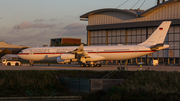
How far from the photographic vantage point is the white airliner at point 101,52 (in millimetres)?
34594

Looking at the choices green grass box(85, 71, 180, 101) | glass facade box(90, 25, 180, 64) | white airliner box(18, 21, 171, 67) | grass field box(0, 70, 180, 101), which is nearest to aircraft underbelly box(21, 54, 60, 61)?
white airliner box(18, 21, 171, 67)

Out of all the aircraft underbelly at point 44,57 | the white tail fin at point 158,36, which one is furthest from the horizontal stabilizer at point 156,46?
the aircraft underbelly at point 44,57

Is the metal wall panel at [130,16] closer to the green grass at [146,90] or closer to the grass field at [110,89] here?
the grass field at [110,89]

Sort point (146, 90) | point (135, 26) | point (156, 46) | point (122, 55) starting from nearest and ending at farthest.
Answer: point (146, 90) → point (156, 46) → point (122, 55) → point (135, 26)

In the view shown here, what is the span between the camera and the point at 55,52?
3888 cm

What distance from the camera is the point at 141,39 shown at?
56.7 metres

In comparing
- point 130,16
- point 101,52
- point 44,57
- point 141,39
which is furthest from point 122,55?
point 130,16

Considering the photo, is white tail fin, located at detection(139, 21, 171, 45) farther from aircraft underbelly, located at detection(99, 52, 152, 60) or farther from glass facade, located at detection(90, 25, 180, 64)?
glass facade, located at detection(90, 25, 180, 64)

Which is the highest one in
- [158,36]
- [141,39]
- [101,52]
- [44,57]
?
[141,39]

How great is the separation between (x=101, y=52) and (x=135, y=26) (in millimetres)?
22587

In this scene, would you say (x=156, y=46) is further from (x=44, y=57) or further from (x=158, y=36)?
(x=44, y=57)

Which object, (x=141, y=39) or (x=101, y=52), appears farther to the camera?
(x=141, y=39)

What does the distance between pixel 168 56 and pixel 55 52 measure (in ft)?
98.6

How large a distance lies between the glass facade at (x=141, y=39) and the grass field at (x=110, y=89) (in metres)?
32.3
